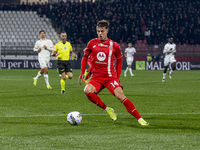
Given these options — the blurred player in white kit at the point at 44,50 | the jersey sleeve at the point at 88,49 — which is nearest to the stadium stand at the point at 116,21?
the blurred player in white kit at the point at 44,50

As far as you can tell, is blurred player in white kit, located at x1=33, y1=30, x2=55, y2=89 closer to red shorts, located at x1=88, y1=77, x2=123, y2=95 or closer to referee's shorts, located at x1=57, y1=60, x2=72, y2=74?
referee's shorts, located at x1=57, y1=60, x2=72, y2=74

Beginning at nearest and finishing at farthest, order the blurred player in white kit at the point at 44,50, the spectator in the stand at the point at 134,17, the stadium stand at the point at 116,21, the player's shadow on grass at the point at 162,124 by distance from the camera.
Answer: the player's shadow on grass at the point at 162,124 < the blurred player in white kit at the point at 44,50 < the stadium stand at the point at 116,21 < the spectator in the stand at the point at 134,17

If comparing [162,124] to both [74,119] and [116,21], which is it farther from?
[116,21]

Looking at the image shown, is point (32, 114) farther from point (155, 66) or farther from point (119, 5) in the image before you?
point (119, 5)

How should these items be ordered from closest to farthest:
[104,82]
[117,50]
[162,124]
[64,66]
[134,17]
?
[162,124] → [104,82] → [117,50] → [64,66] → [134,17]

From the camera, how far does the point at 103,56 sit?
7.66 m

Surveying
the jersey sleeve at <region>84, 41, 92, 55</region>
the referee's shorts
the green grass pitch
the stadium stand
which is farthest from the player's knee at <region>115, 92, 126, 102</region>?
the stadium stand

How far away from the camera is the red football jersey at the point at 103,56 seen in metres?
7.66

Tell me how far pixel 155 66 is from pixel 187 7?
27.1ft

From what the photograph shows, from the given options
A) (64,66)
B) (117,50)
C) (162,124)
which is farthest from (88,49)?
(64,66)

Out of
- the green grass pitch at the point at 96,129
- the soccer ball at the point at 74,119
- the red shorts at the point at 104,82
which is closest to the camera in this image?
the green grass pitch at the point at 96,129

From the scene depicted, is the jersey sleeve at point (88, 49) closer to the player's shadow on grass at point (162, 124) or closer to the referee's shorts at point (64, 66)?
the player's shadow on grass at point (162, 124)

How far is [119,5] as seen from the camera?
141ft

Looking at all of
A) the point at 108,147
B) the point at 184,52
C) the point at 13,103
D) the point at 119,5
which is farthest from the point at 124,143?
the point at 119,5
